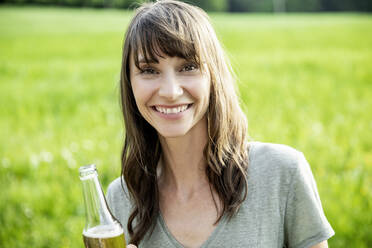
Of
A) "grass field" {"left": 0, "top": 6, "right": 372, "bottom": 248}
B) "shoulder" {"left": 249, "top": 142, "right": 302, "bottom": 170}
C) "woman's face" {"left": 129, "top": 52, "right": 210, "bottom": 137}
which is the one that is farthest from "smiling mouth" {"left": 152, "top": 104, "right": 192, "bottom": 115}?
"grass field" {"left": 0, "top": 6, "right": 372, "bottom": 248}

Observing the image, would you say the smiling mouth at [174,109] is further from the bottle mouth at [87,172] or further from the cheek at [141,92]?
the bottle mouth at [87,172]

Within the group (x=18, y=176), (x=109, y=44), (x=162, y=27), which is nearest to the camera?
(x=162, y=27)

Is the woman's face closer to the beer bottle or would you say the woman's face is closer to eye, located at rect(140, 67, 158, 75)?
eye, located at rect(140, 67, 158, 75)

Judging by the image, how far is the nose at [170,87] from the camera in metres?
1.69

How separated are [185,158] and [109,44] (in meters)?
14.3

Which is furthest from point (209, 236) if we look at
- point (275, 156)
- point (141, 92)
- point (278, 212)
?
point (141, 92)

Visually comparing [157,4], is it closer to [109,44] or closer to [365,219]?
[365,219]

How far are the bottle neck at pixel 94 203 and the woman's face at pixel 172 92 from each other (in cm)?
39

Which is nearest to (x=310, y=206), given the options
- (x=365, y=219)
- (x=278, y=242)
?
(x=278, y=242)

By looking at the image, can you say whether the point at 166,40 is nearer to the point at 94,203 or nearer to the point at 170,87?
the point at 170,87

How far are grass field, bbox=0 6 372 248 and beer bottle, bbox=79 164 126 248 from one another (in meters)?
0.87

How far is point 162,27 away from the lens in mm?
1689

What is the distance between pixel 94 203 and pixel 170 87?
0.53 meters

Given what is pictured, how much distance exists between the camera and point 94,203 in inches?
61.7
